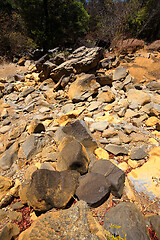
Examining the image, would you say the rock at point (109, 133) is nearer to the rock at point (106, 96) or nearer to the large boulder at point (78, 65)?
the rock at point (106, 96)

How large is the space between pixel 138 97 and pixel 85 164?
8.46ft

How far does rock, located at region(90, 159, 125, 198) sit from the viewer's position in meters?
1.84

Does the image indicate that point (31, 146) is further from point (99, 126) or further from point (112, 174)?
point (112, 174)

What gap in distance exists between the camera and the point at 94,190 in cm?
178

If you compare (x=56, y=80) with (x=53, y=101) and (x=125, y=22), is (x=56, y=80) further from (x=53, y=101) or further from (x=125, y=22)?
(x=125, y=22)

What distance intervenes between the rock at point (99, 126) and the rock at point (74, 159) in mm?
862

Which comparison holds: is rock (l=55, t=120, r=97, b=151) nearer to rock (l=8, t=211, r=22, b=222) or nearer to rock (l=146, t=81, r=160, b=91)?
rock (l=8, t=211, r=22, b=222)

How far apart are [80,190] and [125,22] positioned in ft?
37.8

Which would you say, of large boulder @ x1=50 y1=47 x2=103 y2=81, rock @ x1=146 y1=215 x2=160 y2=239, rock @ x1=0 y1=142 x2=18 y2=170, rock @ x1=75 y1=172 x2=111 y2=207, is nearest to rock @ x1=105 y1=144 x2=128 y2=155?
rock @ x1=75 y1=172 x2=111 y2=207

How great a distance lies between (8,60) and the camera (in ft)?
30.0

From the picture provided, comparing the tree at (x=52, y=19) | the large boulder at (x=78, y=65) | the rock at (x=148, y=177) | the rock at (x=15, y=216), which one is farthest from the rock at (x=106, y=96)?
the tree at (x=52, y=19)

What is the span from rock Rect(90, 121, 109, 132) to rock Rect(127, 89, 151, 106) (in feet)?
4.08

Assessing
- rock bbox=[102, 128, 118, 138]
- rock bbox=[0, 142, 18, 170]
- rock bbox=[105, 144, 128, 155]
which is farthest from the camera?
rock bbox=[102, 128, 118, 138]

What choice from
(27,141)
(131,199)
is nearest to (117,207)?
(131,199)
